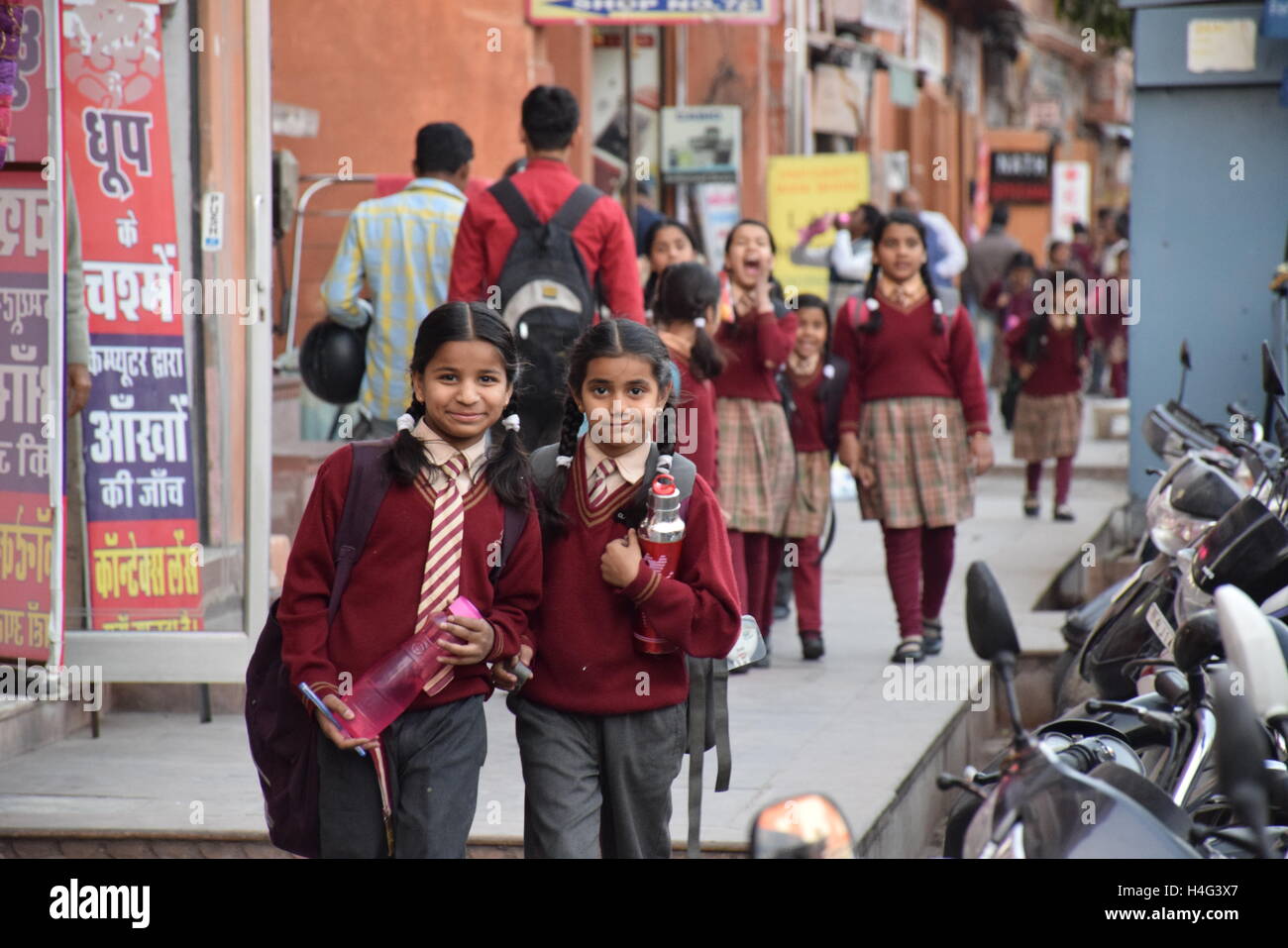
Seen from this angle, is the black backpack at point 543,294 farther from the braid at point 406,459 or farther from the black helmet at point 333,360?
the braid at point 406,459

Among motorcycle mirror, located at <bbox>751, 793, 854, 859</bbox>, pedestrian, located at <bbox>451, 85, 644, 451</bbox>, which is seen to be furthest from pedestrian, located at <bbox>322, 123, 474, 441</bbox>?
motorcycle mirror, located at <bbox>751, 793, 854, 859</bbox>

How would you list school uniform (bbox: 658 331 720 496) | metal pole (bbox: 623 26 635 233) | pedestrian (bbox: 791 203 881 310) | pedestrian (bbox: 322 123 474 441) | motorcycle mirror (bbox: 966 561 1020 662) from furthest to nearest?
pedestrian (bbox: 791 203 881 310)
metal pole (bbox: 623 26 635 233)
pedestrian (bbox: 322 123 474 441)
school uniform (bbox: 658 331 720 496)
motorcycle mirror (bbox: 966 561 1020 662)

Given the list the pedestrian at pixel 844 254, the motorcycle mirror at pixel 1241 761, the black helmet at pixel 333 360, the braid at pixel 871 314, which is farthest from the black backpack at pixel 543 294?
the pedestrian at pixel 844 254

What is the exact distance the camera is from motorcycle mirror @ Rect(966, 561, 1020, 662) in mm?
2414

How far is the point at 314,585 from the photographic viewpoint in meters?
3.35

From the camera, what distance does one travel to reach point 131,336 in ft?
19.2

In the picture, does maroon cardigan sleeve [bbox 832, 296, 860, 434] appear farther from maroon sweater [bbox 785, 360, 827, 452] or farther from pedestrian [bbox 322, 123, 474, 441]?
pedestrian [bbox 322, 123, 474, 441]

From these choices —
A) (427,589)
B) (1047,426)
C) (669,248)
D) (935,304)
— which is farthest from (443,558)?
(1047,426)

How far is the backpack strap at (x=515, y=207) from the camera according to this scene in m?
5.93

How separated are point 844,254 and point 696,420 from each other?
6.58m

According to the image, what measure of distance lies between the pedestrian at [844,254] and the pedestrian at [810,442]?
14.8 ft

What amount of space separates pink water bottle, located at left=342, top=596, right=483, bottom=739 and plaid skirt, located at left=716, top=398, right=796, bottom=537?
11.8 feet

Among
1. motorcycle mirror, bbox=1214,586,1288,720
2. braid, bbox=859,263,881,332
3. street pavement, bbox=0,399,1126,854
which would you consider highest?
braid, bbox=859,263,881,332

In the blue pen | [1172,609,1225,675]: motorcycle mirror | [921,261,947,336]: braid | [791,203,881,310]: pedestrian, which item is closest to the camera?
[1172,609,1225,675]: motorcycle mirror
